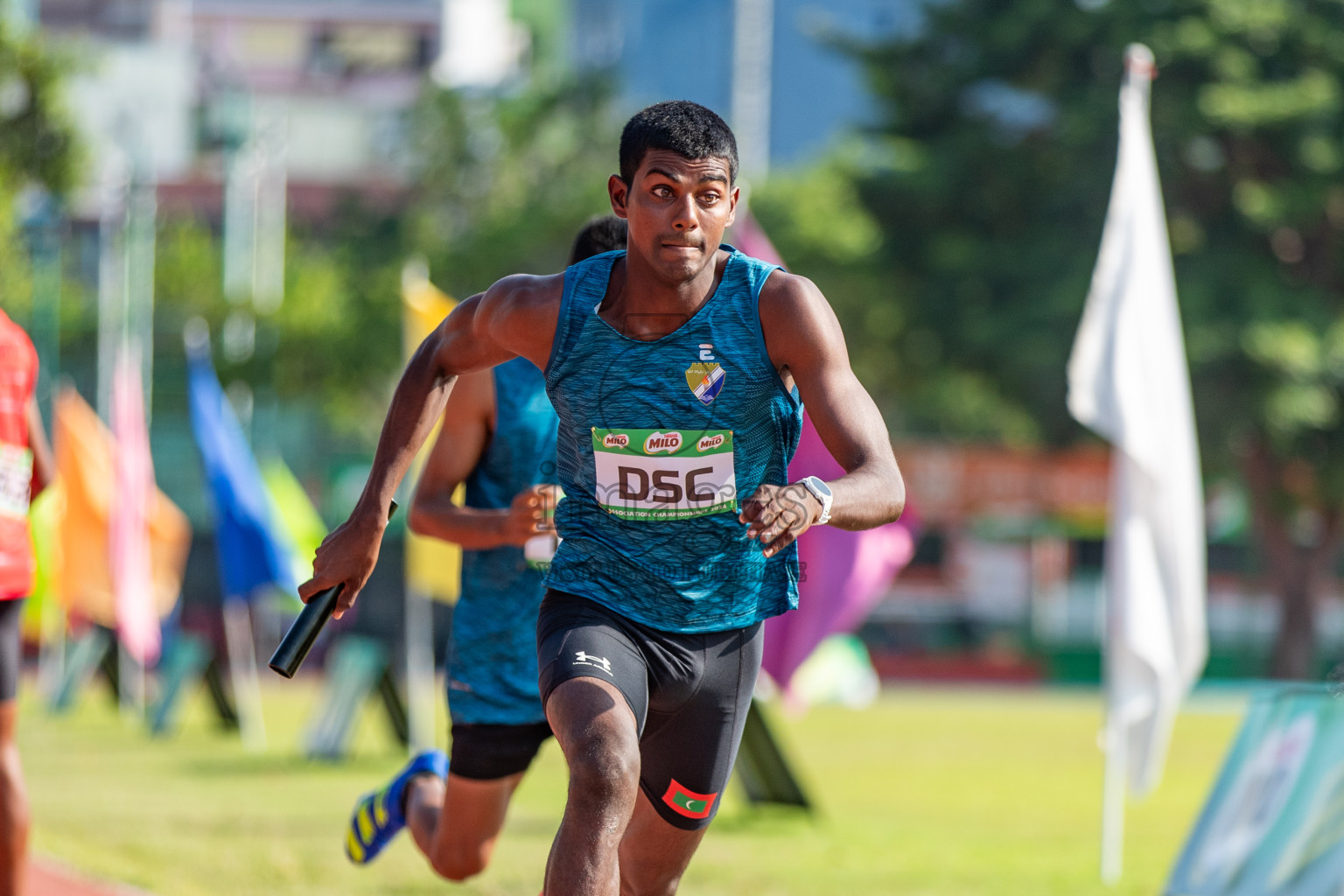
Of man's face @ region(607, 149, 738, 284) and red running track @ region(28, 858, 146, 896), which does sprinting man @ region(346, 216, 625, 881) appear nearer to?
man's face @ region(607, 149, 738, 284)

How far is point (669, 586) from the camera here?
423 centimetres

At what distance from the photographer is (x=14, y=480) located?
5660 mm

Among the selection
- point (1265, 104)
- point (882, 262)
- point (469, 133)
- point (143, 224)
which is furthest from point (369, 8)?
point (1265, 104)

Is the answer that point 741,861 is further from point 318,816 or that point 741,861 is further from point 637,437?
point 637,437

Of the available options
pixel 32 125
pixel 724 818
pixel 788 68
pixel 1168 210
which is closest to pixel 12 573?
pixel 724 818

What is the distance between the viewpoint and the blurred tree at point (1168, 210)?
102 ft

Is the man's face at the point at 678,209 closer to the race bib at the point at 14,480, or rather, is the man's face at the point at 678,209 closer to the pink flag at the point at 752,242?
the race bib at the point at 14,480

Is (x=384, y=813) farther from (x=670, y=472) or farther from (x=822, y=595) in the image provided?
(x=822, y=595)

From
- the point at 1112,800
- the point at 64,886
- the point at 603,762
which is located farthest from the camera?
the point at 1112,800

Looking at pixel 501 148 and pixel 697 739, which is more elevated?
pixel 501 148

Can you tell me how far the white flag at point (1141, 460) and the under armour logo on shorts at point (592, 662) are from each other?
5231 mm

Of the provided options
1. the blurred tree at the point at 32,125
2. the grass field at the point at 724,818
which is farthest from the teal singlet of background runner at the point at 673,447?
the blurred tree at the point at 32,125

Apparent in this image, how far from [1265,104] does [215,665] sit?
64.5 ft

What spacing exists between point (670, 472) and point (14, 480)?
2.44 metres
